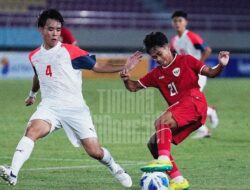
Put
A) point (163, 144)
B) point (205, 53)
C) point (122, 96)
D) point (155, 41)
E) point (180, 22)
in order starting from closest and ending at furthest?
point (163, 144)
point (155, 41)
point (205, 53)
point (180, 22)
point (122, 96)

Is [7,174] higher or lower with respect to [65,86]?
lower

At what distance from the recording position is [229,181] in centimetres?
873

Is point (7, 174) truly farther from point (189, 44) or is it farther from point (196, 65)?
point (189, 44)

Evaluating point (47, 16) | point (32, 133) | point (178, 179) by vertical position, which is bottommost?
point (178, 179)

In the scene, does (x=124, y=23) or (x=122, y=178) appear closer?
(x=122, y=178)

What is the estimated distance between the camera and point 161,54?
8.20 metres

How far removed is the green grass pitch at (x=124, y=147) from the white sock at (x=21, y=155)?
0.60 m

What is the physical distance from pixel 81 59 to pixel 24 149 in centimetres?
119

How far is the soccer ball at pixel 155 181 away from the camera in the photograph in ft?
24.1

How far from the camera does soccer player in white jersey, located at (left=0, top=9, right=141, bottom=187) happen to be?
8.20 meters

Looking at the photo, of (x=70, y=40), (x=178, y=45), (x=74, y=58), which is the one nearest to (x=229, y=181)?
(x=74, y=58)

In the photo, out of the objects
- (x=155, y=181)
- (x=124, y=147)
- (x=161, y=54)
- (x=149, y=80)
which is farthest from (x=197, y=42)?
(x=155, y=181)

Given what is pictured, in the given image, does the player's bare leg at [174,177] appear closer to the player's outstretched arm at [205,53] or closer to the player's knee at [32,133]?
the player's knee at [32,133]

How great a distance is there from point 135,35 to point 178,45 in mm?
18073
